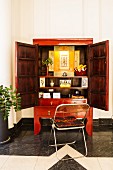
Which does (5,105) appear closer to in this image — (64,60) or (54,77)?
(54,77)

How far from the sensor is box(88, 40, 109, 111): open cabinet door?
3.96m

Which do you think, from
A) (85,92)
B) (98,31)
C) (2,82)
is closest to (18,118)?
(2,82)

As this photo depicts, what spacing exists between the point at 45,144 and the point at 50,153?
1.42 feet

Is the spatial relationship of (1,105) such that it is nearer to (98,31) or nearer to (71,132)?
(71,132)

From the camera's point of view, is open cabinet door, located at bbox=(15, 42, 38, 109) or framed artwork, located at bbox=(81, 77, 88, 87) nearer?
open cabinet door, located at bbox=(15, 42, 38, 109)

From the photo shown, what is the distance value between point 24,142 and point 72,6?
3.42 meters

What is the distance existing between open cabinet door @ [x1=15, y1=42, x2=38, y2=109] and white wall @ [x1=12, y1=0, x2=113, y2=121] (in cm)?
82

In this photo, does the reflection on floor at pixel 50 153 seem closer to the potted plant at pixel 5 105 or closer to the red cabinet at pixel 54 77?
the potted plant at pixel 5 105

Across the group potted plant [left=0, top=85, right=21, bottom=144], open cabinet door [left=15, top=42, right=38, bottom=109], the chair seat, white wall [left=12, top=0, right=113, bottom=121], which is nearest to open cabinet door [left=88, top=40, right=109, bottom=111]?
white wall [left=12, top=0, right=113, bottom=121]

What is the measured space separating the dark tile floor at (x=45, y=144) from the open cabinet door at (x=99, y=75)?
0.67 m

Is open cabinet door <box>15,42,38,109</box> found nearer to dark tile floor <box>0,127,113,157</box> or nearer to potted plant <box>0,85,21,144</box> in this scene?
potted plant <box>0,85,21,144</box>

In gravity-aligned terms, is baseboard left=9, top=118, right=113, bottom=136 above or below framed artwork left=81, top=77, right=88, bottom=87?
below

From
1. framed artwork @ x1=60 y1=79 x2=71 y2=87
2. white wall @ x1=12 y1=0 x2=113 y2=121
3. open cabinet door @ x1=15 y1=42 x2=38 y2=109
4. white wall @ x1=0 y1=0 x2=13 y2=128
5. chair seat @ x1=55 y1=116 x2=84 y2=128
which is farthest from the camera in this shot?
white wall @ x1=12 y1=0 x2=113 y2=121

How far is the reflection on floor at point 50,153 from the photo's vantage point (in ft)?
9.50
